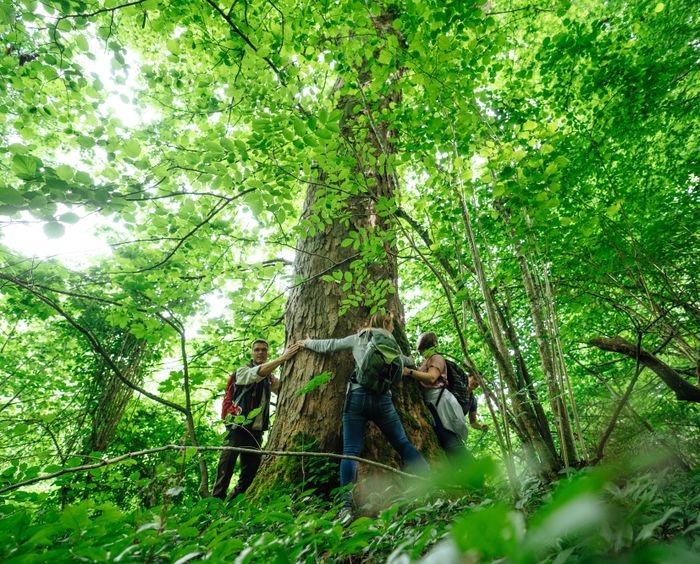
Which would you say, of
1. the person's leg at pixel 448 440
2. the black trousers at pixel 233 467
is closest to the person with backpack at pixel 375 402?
the person's leg at pixel 448 440

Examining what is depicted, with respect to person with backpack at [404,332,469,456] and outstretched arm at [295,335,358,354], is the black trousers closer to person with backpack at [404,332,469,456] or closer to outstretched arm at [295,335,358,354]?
outstretched arm at [295,335,358,354]

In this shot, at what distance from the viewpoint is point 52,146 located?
17.1ft

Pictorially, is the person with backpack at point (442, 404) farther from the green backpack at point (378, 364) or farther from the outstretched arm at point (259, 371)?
the outstretched arm at point (259, 371)

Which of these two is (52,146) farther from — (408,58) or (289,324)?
(408,58)

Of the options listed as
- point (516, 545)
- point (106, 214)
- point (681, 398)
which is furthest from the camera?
point (681, 398)

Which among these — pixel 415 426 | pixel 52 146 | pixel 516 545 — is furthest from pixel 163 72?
pixel 516 545

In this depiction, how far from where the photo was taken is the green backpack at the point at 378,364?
2605mm

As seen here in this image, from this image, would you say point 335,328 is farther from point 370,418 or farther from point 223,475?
point 223,475

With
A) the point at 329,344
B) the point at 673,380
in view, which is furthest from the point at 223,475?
the point at 673,380

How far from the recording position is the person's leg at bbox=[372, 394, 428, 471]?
2547mm

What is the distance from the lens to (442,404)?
3.13 meters

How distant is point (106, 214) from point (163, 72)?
9.74 feet

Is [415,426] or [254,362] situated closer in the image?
[415,426]

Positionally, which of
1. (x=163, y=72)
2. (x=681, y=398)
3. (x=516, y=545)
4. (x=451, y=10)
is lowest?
(x=681, y=398)
